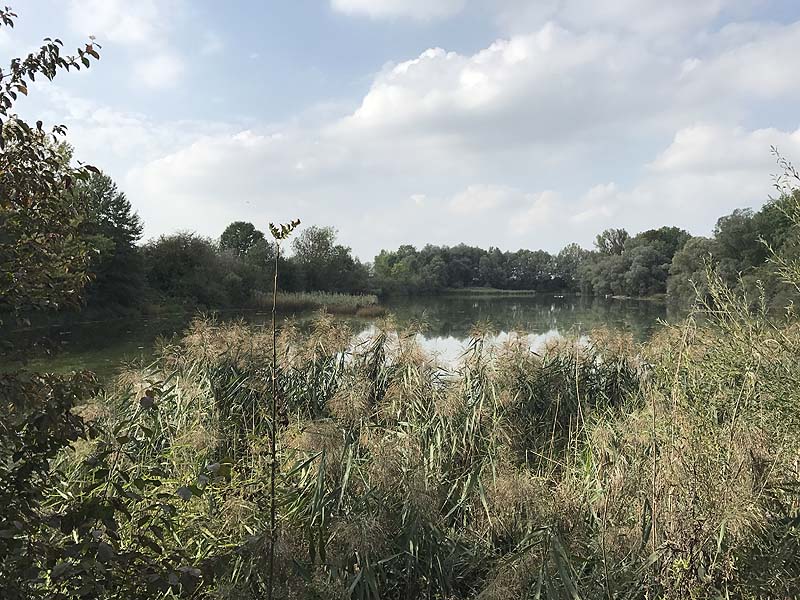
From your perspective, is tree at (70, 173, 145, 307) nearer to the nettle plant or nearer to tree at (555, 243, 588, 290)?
the nettle plant

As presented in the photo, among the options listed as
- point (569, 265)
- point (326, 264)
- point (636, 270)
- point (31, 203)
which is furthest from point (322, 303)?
point (569, 265)

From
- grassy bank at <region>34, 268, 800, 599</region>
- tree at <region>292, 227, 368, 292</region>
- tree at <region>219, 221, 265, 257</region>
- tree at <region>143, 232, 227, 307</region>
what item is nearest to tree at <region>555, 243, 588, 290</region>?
tree at <region>292, 227, 368, 292</region>

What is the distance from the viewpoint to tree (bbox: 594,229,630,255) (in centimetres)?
7762

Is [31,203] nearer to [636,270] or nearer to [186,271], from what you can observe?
[186,271]

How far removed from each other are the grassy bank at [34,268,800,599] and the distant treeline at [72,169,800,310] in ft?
2.88

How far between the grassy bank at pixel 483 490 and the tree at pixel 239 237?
48.1m

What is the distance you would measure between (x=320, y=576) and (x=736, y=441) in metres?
2.08

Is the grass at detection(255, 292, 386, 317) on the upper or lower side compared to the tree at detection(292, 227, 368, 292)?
lower

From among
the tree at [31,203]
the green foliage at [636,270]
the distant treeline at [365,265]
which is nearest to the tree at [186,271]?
the distant treeline at [365,265]

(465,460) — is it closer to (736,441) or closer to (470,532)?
(470,532)

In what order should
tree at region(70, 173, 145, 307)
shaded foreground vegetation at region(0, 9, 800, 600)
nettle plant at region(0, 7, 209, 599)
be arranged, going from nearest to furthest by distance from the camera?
nettle plant at region(0, 7, 209, 599) → shaded foreground vegetation at region(0, 9, 800, 600) → tree at region(70, 173, 145, 307)

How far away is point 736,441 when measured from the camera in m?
2.82

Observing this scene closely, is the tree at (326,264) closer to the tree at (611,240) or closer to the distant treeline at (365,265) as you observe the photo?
the distant treeline at (365,265)

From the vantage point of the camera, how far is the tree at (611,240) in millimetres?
77625
